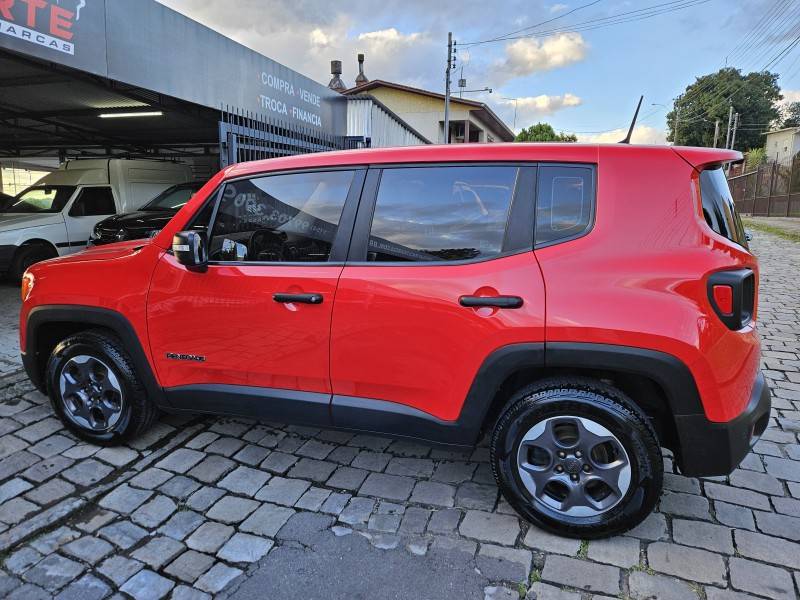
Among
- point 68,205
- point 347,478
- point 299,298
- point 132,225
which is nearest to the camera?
point 299,298

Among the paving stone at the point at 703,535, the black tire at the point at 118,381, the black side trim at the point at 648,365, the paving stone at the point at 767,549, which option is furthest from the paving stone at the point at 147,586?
the paving stone at the point at 767,549

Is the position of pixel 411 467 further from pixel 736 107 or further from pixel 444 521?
pixel 736 107

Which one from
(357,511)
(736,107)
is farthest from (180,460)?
(736,107)

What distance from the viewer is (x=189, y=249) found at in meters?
2.78

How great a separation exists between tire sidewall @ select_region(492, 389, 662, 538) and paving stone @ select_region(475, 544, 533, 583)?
7.6 inches

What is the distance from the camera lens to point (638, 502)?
2.35 m

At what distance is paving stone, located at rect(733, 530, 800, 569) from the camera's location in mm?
2287

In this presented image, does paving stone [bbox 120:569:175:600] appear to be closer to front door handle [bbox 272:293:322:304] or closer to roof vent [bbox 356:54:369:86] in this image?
front door handle [bbox 272:293:322:304]

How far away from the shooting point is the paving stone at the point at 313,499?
2.75 meters

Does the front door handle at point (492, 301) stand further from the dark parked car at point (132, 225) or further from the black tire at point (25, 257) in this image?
the black tire at point (25, 257)

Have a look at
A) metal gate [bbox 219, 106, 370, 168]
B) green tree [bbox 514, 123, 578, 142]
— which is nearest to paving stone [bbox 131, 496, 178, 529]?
metal gate [bbox 219, 106, 370, 168]

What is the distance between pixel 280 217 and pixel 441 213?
0.93 m

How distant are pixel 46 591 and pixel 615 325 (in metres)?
2.63

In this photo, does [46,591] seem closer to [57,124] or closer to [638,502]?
[638,502]
